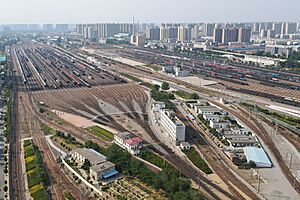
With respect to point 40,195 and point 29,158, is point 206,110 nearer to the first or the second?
point 29,158

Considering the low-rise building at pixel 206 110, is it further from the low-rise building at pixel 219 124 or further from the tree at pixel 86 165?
the tree at pixel 86 165

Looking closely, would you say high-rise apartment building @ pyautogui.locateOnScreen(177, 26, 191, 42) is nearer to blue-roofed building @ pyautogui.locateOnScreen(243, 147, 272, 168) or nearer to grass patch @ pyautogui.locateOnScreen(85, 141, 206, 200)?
blue-roofed building @ pyautogui.locateOnScreen(243, 147, 272, 168)

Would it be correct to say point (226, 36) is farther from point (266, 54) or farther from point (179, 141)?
point (179, 141)

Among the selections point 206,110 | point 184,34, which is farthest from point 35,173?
point 184,34

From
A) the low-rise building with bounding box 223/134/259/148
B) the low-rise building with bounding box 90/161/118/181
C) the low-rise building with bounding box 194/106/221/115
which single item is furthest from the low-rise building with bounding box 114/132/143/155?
the low-rise building with bounding box 194/106/221/115

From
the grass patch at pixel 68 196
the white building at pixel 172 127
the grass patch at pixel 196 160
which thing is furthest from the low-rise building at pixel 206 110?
the grass patch at pixel 68 196
